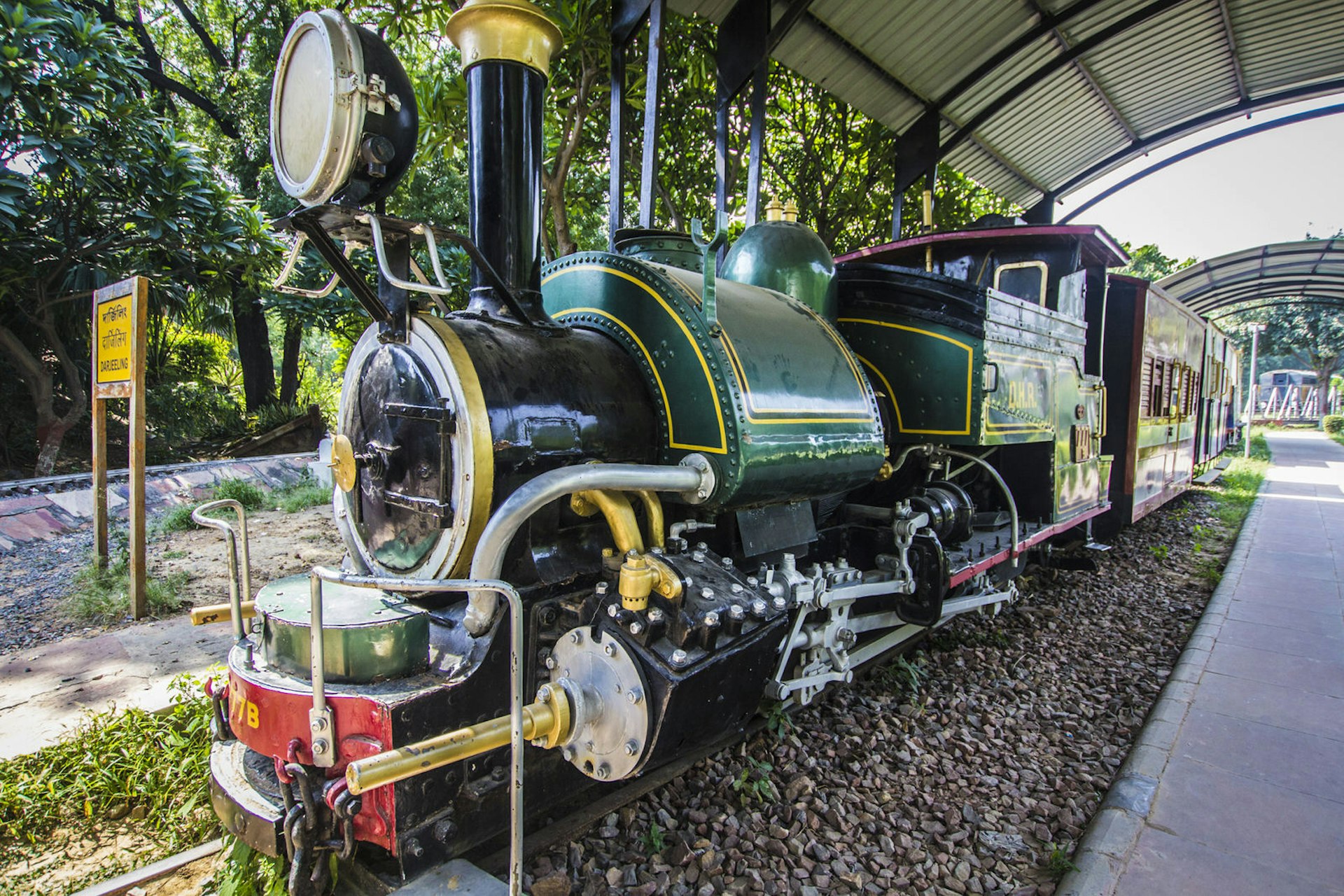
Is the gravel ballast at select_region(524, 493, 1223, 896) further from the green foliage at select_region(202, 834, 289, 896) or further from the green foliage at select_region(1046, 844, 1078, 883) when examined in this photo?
the green foliage at select_region(202, 834, 289, 896)

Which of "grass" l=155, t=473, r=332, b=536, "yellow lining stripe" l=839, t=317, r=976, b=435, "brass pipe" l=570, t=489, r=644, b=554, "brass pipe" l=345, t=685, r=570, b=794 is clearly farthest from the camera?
"grass" l=155, t=473, r=332, b=536

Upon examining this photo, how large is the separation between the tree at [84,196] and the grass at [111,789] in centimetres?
550

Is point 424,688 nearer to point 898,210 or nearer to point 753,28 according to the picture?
point 753,28

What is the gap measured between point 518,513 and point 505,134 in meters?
1.50

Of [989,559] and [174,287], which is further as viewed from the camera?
[174,287]

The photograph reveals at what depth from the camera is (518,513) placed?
1.97 m

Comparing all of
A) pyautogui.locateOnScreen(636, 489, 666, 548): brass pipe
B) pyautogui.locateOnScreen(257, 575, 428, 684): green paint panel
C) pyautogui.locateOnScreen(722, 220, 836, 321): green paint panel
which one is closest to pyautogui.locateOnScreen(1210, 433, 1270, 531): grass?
pyautogui.locateOnScreen(722, 220, 836, 321): green paint panel

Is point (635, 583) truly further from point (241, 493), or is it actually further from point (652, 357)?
point (241, 493)

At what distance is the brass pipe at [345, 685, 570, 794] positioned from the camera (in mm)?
1601

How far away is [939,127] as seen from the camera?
8.05 metres

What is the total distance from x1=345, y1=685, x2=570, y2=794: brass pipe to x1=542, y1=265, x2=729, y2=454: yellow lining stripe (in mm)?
970

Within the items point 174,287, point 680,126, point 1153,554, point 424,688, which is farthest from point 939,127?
point 174,287

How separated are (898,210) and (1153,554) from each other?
435 centimetres

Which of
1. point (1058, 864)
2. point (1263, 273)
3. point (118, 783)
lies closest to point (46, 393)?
point (118, 783)
